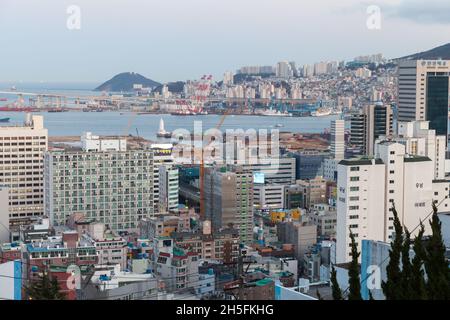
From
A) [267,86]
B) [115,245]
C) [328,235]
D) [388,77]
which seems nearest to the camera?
[115,245]

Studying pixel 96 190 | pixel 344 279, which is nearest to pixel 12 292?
pixel 344 279

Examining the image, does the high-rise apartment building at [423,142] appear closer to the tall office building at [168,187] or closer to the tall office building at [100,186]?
the tall office building at [168,187]

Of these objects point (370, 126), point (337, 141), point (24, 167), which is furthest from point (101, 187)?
point (337, 141)

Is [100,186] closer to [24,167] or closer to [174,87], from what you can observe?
[24,167]

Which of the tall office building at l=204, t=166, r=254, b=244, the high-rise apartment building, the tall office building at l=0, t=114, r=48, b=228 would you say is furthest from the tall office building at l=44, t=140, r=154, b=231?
the high-rise apartment building

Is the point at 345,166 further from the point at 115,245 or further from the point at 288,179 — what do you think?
the point at 288,179
